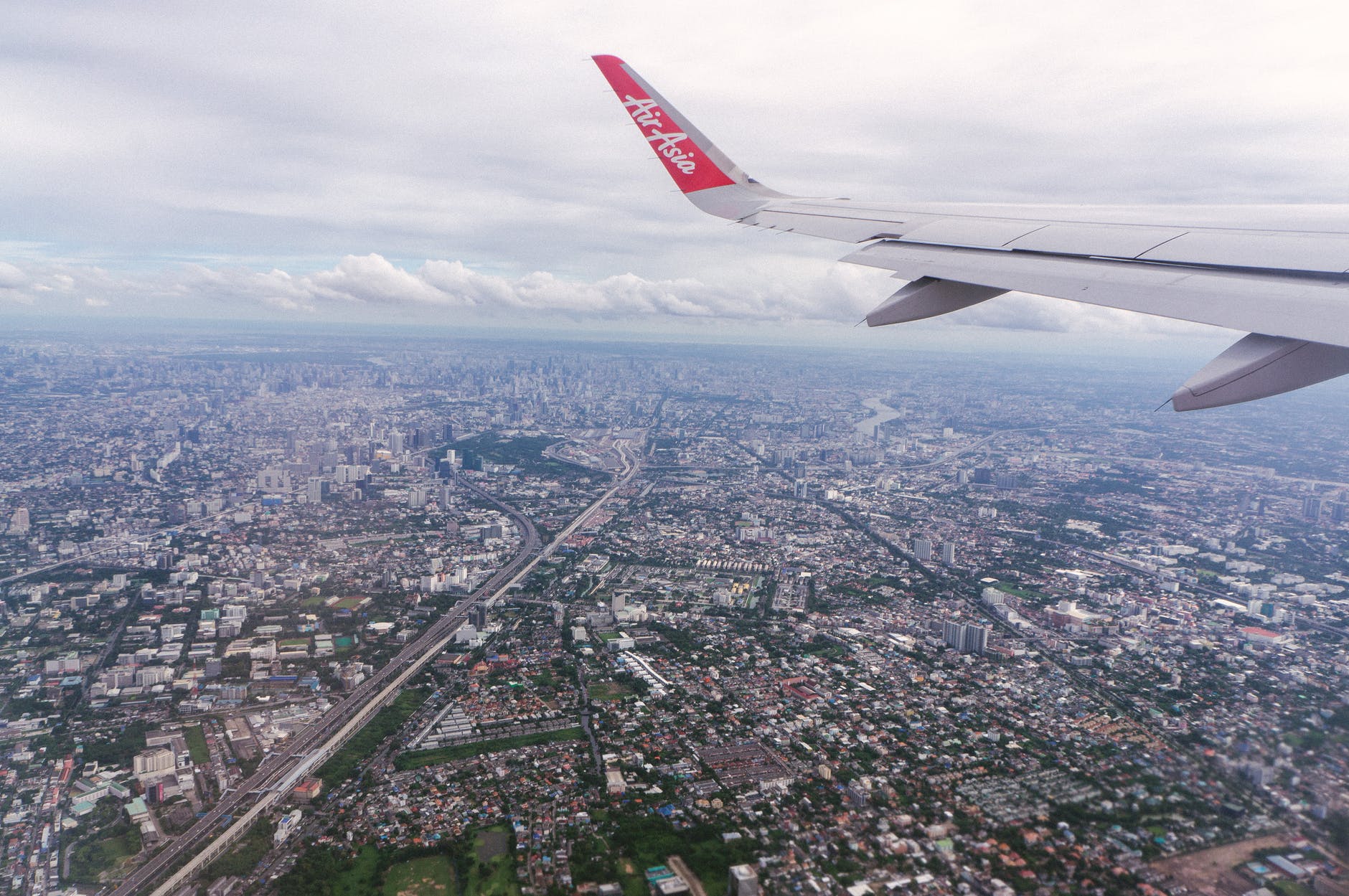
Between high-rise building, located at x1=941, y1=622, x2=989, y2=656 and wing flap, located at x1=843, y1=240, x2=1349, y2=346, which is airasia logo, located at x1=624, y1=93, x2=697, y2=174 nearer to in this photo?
wing flap, located at x1=843, y1=240, x2=1349, y2=346

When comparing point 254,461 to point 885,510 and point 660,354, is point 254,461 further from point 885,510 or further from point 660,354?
point 660,354

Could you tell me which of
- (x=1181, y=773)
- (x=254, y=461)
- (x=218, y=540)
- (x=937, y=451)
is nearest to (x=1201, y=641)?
(x=1181, y=773)

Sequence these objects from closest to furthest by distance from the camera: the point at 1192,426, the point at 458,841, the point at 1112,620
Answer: the point at 458,841 → the point at 1112,620 → the point at 1192,426

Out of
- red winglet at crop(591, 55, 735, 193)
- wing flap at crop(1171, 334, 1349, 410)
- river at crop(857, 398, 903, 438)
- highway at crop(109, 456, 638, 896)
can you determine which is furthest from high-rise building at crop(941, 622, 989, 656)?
river at crop(857, 398, 903, 438)

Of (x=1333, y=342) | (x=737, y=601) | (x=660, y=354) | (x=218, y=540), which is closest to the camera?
(x=1333, y=342)

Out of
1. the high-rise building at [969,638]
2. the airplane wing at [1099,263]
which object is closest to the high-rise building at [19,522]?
the airplane wing at [1099,263]
